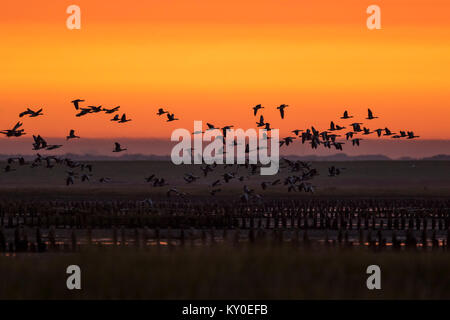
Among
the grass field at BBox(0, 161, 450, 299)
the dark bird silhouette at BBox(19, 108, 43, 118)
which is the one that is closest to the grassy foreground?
the grass field at BBox(0, 161, 450, 299)

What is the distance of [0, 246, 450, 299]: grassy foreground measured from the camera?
26016mm

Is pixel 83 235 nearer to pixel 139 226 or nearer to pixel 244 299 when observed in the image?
pixel 139 226

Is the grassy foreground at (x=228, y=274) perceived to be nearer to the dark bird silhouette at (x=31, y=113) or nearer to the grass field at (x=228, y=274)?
the grass field at (x=228, y=274)

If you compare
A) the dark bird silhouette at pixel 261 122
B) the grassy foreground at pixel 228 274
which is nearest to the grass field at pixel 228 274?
the grassy foreground at pixel 228 274

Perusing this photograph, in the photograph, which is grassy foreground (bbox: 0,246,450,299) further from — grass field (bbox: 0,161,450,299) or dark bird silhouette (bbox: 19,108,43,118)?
dark bird silhouette (bbox: 19,108,43,118)

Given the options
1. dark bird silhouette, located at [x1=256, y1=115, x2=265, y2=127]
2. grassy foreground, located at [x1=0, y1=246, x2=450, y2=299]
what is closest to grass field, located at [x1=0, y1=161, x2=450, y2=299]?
grassy foreground, located at [x1=0, y1=246, x2=450, y2=299]

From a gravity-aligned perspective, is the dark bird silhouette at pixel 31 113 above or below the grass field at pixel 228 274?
above

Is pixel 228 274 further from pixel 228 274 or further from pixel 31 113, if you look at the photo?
pixel 31 113

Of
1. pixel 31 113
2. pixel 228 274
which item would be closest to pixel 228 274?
pixel 228 274

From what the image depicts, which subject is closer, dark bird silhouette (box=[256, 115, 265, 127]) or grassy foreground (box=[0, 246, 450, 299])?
grassy foreground (box=[0, 246, 450, 299])

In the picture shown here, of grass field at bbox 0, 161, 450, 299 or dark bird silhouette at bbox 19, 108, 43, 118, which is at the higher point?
dark bird silhouette at bbox 19, 108, 43, 118

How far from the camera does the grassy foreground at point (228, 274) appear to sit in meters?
26.0

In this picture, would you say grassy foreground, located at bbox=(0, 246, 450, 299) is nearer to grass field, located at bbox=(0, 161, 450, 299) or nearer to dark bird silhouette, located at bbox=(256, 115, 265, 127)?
grass field, located at bbox=(0, 161, 450, 299)
